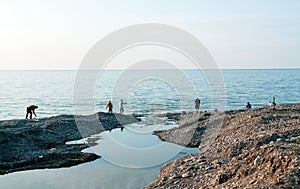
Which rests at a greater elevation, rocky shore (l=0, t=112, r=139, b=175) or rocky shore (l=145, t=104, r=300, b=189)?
rocky shore (l=145, t=104, r=300, b=189)

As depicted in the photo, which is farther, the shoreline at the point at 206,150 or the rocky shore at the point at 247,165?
the shoreline at the point at 206,150

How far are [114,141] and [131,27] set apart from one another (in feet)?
36.7

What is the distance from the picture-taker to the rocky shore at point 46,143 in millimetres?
23422

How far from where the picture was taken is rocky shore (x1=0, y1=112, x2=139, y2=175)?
23422 mm

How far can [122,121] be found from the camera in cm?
4366

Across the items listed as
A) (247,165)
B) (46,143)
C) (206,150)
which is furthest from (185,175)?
(46,143)

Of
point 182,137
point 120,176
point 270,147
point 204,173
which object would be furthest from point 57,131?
point 270,147

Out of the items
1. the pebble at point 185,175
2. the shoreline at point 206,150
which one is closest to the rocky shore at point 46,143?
the shoreline at point 206,150

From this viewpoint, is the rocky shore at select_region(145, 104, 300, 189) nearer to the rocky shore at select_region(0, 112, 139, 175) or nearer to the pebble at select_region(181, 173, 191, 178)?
the pebble at select_region(181, 173, 191, 178)

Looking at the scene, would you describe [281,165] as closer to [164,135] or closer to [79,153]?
[79,153]

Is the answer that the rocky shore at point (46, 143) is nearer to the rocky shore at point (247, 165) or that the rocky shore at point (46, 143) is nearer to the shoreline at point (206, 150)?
the shoreline at point (206, 150)

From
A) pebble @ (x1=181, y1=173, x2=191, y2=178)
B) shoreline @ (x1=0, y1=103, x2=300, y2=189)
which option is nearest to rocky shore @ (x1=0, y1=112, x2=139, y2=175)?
shoreline @ (x1=0, y1=103, x2=300, y2=189)

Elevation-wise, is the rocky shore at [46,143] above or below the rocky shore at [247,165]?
below

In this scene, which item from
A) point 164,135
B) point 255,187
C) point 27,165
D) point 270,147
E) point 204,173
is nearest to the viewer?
point 255,187
